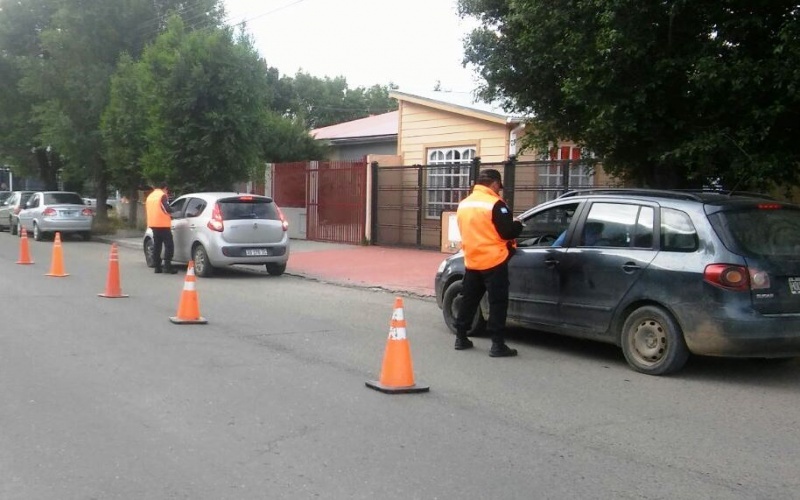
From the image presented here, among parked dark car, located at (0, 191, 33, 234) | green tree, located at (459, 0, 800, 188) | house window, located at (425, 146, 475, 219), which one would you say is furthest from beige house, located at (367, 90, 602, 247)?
parked dark car, located at (0, 191, 33, 234)

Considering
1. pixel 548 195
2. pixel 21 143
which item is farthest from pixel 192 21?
pixel 548 195

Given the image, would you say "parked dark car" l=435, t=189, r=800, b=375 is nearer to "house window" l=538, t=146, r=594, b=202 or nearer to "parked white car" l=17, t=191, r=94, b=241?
"house window" l=538, t=146, r=594, b=202

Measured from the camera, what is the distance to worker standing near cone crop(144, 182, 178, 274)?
1444cm

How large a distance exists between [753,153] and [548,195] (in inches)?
274

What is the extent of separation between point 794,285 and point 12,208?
26.8 meters

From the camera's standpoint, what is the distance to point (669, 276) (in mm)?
6852

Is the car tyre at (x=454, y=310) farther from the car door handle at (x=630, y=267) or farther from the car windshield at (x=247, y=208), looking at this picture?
the car windshield at (x=247, y=208)

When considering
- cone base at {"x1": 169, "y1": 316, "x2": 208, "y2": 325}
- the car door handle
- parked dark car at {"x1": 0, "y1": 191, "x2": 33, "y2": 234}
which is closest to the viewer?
the car door handle

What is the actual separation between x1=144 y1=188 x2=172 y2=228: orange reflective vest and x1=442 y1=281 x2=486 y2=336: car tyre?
7430mm

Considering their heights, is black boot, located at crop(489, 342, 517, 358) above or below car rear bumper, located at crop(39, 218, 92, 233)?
below

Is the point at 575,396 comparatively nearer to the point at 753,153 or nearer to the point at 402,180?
the point at 753,153

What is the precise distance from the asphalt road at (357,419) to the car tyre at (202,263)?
16.1ft

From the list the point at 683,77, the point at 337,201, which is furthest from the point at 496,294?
the point at 337,201

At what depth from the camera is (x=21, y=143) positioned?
3091cm
